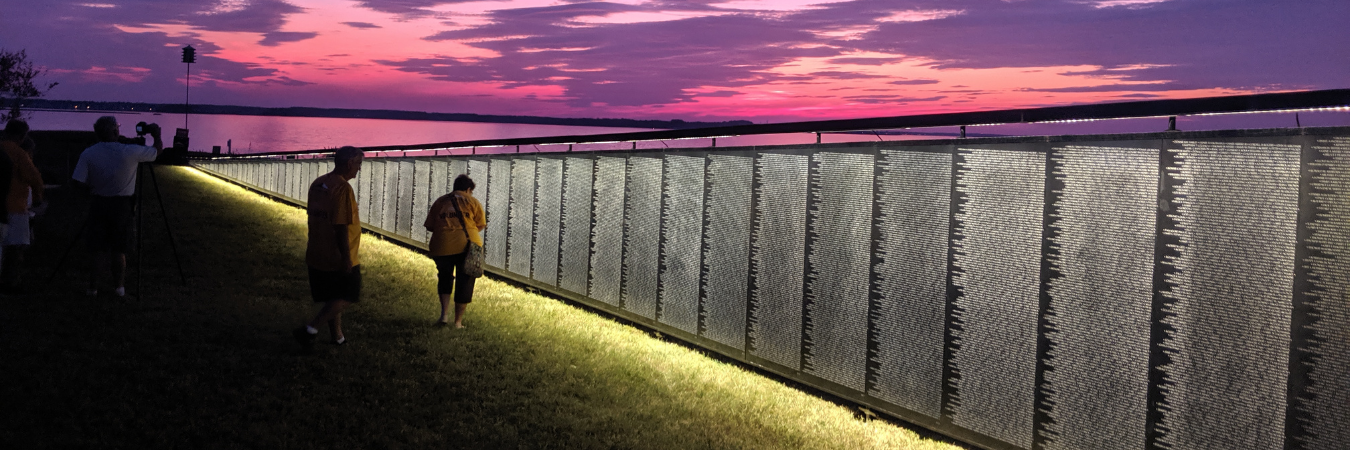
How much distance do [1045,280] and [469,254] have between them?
5.95 metres

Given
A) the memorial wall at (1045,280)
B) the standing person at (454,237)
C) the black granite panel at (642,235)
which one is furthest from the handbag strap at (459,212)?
the memorial wall at (1045,280)

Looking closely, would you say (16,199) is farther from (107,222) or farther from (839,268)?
A: (839,268)

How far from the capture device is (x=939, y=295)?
6.59 meters

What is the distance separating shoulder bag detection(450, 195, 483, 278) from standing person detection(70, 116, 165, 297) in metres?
3.27

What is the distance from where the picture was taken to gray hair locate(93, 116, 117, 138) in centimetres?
1006

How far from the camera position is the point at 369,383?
24.1 feet

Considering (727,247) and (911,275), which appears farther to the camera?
(727,247)

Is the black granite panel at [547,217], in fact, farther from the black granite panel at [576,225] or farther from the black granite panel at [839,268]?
the black granite panel at [839,268]

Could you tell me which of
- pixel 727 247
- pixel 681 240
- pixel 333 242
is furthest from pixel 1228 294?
pixel 333 242

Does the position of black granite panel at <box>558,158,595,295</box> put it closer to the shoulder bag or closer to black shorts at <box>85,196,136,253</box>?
the shoulder bag

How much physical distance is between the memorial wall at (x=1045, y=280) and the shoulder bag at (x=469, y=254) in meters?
1.98

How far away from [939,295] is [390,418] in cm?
363

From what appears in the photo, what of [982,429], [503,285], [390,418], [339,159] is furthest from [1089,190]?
[503,285]

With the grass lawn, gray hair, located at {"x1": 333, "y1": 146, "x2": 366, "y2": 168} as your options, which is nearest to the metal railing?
the grass lawn
